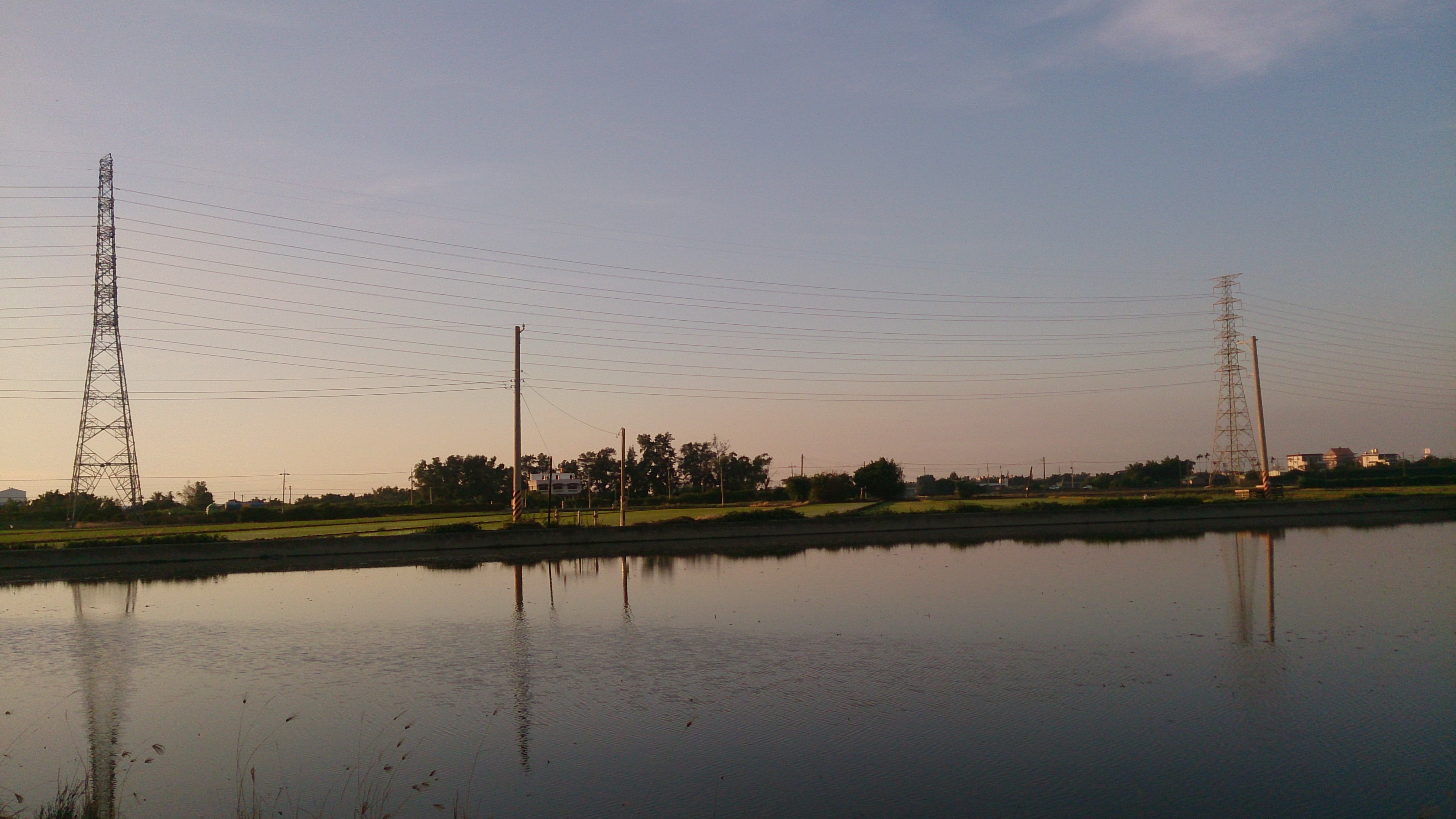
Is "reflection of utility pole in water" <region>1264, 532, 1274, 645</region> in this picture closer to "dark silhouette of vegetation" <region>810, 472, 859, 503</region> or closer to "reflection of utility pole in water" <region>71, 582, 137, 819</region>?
"reflection of utility pole in water" <region>71, 582, 137, 819</region>

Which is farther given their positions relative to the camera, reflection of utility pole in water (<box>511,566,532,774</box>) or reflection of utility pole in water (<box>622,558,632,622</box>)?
reflection of utility pole in water (<box>622,558,632,622</box>)

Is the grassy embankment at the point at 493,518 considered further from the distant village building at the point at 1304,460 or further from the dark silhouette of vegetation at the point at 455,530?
the distant village building at the point at 1304,460

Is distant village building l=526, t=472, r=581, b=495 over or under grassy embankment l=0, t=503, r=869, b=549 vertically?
over

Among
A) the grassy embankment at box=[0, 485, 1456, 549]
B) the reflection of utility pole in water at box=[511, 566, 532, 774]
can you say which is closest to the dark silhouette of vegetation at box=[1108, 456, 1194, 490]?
the grassy embankment at box=[0, 485, 1456, 549]

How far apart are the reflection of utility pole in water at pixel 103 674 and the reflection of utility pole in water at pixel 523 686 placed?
328 centimetres

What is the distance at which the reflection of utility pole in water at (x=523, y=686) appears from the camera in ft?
29.5

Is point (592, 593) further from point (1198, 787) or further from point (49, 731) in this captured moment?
point (1198, 787)

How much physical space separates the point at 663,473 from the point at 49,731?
96068 millimetres

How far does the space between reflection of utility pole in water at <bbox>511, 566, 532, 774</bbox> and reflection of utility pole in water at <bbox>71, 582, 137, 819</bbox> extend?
10.8 feet

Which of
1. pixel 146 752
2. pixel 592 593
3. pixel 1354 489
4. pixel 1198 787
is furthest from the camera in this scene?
pixel 1354 489

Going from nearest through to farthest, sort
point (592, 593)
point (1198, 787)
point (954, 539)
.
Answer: point (1198, 787) < point (592, 593) < point (954, 539)

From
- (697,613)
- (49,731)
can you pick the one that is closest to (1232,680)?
(697,613)

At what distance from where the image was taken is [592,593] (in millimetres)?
20859

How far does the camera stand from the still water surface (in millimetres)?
7641
